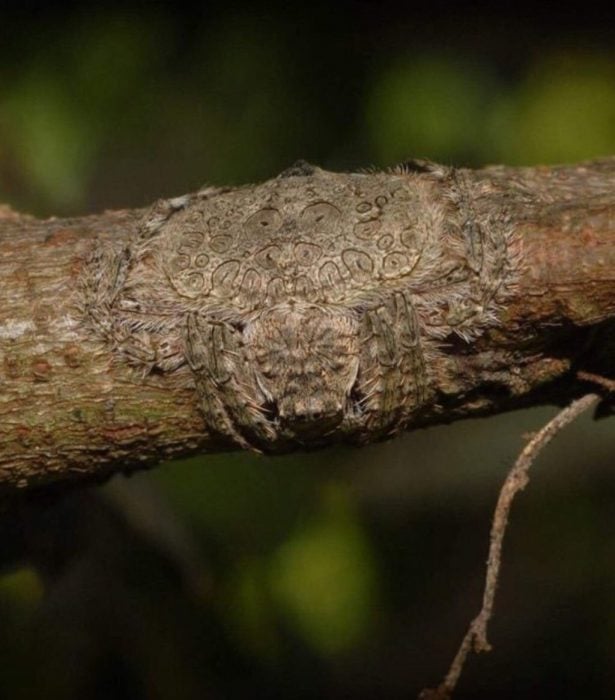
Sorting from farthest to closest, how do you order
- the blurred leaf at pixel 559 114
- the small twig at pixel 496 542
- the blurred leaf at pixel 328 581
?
1. the blurred leaf at pixel 559 114
2. the blurred leaf at pixel 328 581
3. the small twig at pixel 496 542

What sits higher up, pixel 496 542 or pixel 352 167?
pixel 352 167

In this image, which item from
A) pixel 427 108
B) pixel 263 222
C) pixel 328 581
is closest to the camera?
pixel 263 222

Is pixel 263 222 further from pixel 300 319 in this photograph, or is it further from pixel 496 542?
pixel 496 542

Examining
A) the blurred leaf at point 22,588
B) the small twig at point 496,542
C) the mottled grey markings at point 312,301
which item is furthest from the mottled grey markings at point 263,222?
the blurred leaf at point 22,588

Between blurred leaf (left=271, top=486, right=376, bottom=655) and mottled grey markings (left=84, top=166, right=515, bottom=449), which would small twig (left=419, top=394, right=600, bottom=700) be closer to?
mottled grey markings (left=84, top=166, right=515, bottom=449)

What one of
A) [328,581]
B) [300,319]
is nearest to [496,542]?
[300,319]

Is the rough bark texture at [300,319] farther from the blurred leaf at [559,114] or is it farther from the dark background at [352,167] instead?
the blurred leaf at [559,114]

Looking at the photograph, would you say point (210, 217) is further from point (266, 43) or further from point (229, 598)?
point (266, 43)

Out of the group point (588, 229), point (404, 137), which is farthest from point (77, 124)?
point (588, 229)
